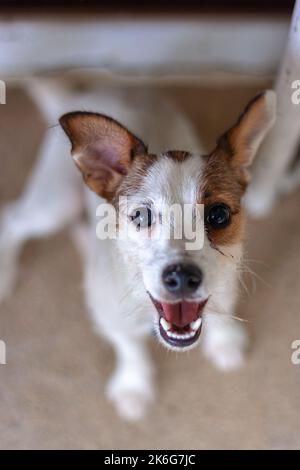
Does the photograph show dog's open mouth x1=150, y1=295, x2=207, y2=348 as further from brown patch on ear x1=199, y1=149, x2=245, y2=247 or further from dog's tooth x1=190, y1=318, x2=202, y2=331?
brown patch on ear x1=199, y1=149, x2=245, y2=247

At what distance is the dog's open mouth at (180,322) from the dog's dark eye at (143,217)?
0.15 m

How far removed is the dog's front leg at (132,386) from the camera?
161 centimetres

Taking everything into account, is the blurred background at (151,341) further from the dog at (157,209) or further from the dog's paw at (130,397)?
the dog at (157,209)

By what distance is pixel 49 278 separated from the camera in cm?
178

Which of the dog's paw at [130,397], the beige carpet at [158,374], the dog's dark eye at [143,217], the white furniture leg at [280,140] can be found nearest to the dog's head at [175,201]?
the dog's dark eye at [143,217]

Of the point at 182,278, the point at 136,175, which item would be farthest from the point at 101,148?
the point at 182,278

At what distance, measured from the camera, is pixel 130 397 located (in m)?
1.62

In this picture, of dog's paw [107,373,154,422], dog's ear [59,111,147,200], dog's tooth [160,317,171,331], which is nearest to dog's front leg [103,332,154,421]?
dog's paw [107,373,154,422]

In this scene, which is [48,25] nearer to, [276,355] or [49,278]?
[49,278]

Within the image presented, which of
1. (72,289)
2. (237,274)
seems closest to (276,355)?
(237,274)

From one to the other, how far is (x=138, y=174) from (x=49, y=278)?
2.38 feet

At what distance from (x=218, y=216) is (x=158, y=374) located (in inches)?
27.6

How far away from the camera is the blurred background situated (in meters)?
1.58

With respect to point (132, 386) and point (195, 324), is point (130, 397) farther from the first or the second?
point (195, 324)
